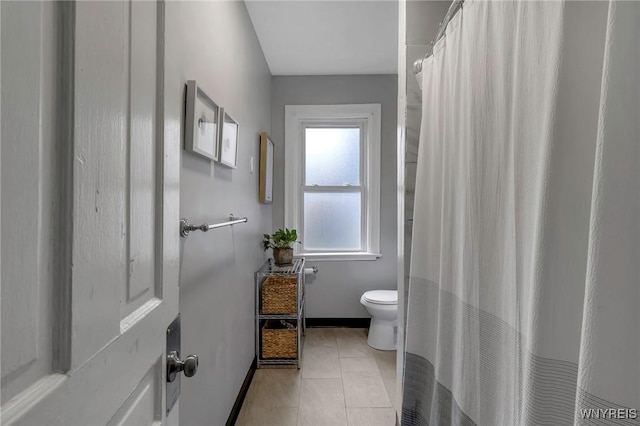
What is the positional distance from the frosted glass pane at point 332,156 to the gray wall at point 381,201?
0.85 feet

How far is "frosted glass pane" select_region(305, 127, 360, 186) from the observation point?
120 inches

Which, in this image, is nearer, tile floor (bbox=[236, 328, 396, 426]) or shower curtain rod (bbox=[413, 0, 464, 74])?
shower curtain rod (bbox=[413, 0, 464, 74])

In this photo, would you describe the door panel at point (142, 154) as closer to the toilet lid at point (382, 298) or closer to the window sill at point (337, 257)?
the toilet lid at point (382, 298)

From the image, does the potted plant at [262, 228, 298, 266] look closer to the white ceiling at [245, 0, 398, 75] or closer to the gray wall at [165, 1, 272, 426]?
the gray wall at [165, 1, 272, 426]

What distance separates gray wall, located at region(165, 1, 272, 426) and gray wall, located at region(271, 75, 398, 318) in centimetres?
69

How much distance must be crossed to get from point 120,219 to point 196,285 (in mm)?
786

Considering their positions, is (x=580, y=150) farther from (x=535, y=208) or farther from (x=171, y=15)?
(x=171, y=15)

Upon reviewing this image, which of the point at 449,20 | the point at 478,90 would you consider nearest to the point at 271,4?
the point at 449,20

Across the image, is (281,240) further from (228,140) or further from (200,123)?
(200,123)

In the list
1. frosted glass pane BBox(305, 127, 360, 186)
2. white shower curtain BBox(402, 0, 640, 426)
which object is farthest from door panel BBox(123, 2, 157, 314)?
frosted glass pane BBox(305, 127, 360, 186)

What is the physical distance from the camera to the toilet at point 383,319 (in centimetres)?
243

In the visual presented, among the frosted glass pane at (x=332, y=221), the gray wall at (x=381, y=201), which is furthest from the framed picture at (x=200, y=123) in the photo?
the frosted glass pane at (x=332, y=221)

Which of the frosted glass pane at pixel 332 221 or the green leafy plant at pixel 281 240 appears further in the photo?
the frosted glass pane at pixel 332 221

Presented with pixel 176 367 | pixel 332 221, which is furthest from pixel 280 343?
pixel 176 367
